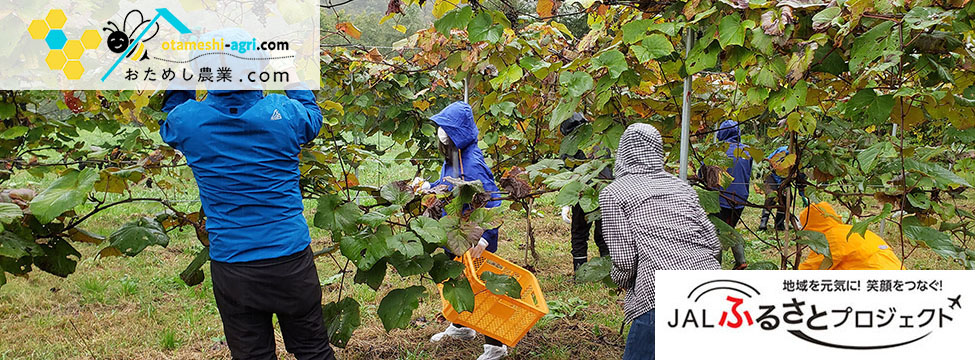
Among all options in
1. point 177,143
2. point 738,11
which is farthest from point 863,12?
point 177,143

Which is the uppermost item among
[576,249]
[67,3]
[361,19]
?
[361,19]

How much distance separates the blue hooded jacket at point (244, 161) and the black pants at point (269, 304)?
0.15 feet

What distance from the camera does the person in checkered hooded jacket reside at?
2006 millimetres

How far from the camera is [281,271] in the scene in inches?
80.7

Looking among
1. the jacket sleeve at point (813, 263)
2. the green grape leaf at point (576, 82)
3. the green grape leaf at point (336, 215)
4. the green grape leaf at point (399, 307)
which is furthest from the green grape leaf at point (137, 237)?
the jacket sleeve at point (813, 263)

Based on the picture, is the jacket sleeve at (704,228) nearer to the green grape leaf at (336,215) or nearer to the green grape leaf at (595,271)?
the green grape leaf at (595,271)

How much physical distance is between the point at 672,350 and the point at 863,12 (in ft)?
3.61

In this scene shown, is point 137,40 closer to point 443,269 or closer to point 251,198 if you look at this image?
point 251,198

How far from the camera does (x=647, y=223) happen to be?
2025 millimetres

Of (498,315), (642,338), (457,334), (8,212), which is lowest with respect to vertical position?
(457,334)

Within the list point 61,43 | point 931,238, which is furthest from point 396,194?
point 931,238

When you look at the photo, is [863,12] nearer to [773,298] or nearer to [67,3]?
[773,298]

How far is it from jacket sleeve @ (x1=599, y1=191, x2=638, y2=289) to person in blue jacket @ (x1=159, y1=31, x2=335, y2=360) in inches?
41.7

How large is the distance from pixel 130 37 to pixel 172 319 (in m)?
2.07
